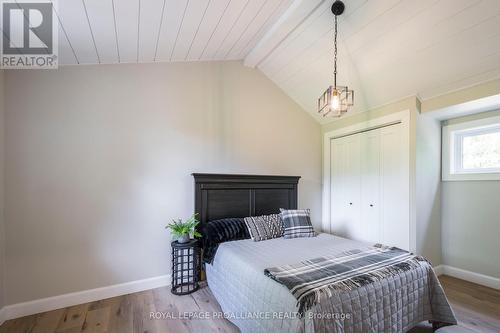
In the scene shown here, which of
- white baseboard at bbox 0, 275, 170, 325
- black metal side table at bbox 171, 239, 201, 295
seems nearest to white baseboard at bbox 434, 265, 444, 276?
black metal side table at bbox 171, 239, 201, 295

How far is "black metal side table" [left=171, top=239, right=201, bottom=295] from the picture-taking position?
2.63m

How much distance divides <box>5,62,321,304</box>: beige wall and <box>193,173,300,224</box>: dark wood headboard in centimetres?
14

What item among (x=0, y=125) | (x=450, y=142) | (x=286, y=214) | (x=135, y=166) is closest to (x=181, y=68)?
(x=135, y=166)

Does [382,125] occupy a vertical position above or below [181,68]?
below

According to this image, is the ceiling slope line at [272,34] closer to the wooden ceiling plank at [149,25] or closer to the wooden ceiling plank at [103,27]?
the wooden ceiling plank at [149,25]

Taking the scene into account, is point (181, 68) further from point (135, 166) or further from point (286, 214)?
point (286, 214)

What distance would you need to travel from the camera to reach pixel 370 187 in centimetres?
339

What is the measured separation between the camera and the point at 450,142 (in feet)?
10.5

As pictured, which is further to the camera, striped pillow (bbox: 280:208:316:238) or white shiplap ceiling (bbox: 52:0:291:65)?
striped pillow (bbox: 280:208:316:238)

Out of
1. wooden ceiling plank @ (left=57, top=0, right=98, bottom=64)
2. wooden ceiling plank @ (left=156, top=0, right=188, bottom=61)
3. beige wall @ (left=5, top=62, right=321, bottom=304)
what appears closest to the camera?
wooden ceiling plank @ (left=57, top=0, right=98, bottom=64)

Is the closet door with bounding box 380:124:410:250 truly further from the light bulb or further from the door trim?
the light bulb

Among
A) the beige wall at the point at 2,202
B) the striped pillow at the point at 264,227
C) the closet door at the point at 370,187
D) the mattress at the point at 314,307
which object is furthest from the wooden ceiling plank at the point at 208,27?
the closet door at the point at 370,187

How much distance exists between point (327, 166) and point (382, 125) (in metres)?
1.10

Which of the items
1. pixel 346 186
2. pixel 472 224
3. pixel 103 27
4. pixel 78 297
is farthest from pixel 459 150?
pixel 78 297
